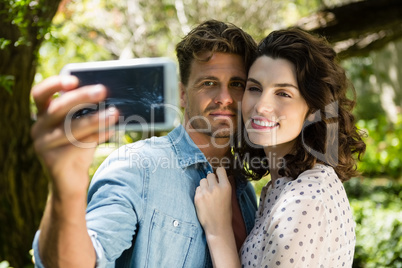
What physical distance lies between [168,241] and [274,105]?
0.74 m

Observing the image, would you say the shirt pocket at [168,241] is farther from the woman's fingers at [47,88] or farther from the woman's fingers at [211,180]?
the woman's fingers at [47,88]

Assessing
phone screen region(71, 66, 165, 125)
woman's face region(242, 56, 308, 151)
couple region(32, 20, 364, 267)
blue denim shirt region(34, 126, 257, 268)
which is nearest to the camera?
phone screen region(71, 66, 165, 125)

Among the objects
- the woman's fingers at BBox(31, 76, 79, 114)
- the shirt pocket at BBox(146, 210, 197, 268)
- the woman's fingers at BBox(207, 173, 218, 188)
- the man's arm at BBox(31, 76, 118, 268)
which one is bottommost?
the shirt pocket at BBox(146, 210, 197, 268)

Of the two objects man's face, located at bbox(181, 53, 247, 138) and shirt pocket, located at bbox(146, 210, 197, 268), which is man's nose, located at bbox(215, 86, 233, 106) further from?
shirt pocket, located at bbox(146, 210, 197, 268)

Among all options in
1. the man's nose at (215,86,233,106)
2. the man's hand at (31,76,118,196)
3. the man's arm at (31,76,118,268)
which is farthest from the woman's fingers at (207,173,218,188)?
the man's hand at (31,76,118,196)

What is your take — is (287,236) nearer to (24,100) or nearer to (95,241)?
(95,241)

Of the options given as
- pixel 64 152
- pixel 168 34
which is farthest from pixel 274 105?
pixel 168 34

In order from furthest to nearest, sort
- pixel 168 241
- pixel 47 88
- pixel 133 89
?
pixel 168 241 < pixel 133 89 < pixel 47 88

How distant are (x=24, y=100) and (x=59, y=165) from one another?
2581mm

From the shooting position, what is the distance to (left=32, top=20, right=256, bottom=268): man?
3.27 feet

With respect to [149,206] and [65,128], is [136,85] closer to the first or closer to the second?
[65,128]

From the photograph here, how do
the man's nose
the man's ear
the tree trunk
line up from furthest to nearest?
the tree trunk, the man's ear, the man's nose

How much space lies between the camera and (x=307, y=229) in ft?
5.42

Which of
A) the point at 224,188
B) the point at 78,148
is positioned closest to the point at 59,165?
the point at 78,148
